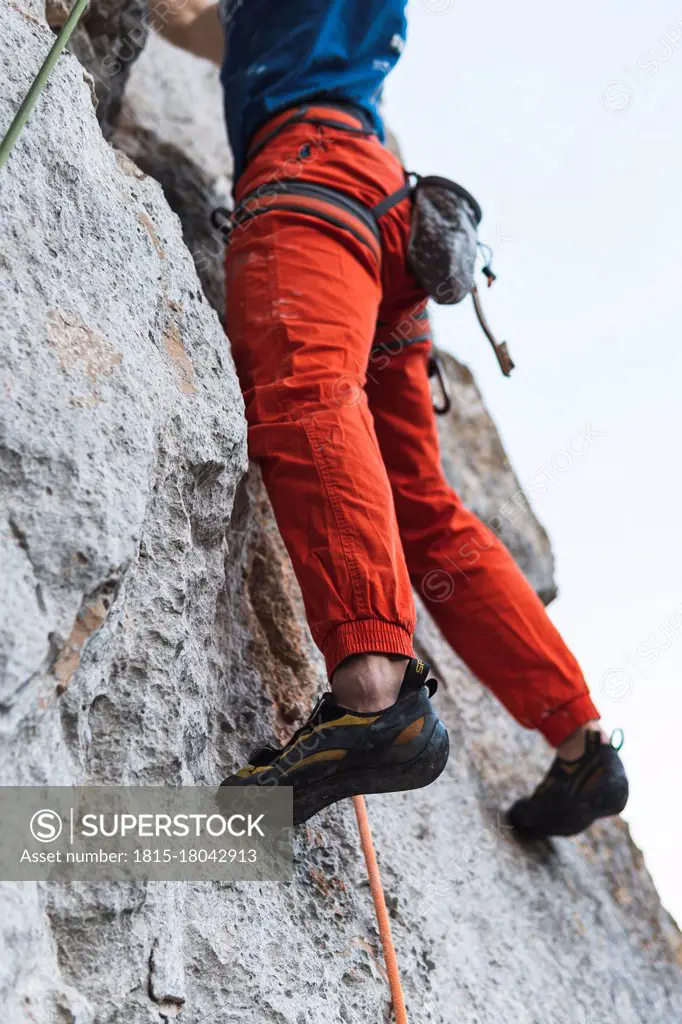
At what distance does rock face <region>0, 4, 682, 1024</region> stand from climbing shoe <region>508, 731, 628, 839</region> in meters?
0.17

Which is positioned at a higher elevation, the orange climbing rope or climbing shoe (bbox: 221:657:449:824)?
climbing shoe (bbox: 221:657:449:824)

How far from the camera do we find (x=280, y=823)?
6.23 feet

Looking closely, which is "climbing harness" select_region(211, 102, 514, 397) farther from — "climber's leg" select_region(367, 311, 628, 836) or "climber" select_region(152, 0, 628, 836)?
"climber's leg" select_region(367, 311, 628, 836)

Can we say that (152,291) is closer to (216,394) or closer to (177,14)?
(216,394)

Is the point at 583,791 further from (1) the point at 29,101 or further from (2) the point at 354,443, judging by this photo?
(1) the point at 29,101

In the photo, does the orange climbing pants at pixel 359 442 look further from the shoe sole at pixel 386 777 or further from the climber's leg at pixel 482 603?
the shoe sole at pixel 386 777

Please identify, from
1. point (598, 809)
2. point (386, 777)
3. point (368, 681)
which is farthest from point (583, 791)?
point (368, 681)

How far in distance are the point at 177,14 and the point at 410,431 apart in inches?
130

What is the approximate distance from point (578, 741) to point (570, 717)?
0.25 ft

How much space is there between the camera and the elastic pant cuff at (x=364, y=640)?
1.74 metres

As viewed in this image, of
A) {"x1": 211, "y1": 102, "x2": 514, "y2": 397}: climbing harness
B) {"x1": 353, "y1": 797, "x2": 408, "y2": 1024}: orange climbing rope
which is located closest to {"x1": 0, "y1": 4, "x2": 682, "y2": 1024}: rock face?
{"x1": 353, "y1": 797, "x2": 408, "y2": 1024}: orange climbing rope

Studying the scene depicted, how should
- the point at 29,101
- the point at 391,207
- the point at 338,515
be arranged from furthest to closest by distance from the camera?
the point at 391,207, the point at 338,515, the point at 29,101

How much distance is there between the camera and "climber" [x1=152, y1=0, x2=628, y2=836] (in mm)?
1767

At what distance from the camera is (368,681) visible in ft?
5.70
